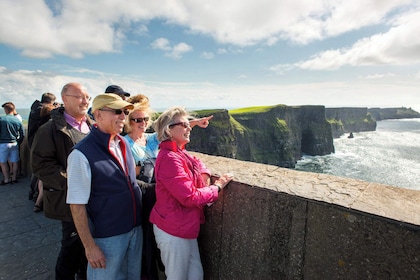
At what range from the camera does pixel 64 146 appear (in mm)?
3039

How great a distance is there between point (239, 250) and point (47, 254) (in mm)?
3679

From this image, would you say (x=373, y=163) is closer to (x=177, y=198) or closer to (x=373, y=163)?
(x=373, y=163)

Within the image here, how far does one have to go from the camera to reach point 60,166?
3014 mm

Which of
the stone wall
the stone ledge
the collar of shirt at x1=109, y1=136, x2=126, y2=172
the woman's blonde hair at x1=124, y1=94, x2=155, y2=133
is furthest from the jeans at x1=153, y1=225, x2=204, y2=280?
the woman's blonde hair at x1=124, y1=94, x2=155, y2=133

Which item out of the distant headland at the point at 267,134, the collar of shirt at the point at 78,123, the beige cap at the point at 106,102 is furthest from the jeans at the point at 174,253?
the distant headland at the point at 267,134

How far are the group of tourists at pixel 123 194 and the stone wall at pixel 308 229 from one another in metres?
0.34

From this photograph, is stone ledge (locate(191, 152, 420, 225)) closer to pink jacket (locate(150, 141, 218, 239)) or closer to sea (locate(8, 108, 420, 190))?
pink jacket (locate(150, 141, 218, 239))

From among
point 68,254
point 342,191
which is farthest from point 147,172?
point 342,191

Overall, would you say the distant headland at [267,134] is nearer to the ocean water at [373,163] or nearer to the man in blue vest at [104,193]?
the ocean water at [373,163]

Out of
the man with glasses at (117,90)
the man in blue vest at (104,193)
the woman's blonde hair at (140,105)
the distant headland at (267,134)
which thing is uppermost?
the man with glasses at (117,90)

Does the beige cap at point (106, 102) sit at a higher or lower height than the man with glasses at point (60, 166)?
higher

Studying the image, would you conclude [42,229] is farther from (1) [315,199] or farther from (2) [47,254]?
(1) [315,199]

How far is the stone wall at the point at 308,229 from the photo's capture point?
1840mm

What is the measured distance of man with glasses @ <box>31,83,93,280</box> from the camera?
2.94 meters
